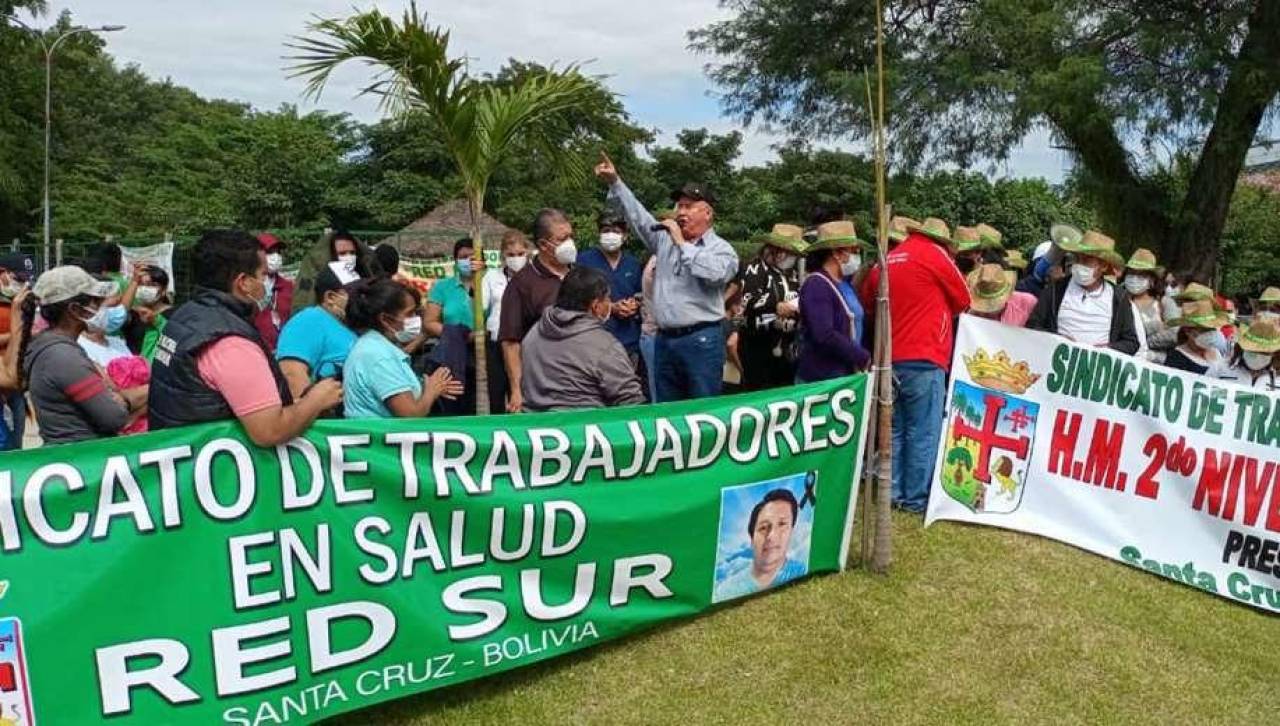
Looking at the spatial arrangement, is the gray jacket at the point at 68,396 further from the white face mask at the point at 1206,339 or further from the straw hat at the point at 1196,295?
the straw hat at the point at 1196,295

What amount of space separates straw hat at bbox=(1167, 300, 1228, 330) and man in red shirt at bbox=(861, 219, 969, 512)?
138 centimetres

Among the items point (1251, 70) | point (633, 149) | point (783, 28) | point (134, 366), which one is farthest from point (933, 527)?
point (633, 149)

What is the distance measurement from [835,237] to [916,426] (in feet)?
4.35

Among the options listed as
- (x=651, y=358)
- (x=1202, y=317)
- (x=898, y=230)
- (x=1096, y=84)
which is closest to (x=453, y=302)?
(x=651, y=358)

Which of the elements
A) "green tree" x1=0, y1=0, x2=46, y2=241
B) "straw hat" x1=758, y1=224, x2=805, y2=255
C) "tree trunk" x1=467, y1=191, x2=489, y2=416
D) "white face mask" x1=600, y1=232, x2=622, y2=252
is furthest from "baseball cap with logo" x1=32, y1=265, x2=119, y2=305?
"green tree" x1=0, y1=0, x2=46, y2=241

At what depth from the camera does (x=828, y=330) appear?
561 centimetres

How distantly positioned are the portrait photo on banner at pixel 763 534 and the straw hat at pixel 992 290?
2407mm

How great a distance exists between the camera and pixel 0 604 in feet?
9.52

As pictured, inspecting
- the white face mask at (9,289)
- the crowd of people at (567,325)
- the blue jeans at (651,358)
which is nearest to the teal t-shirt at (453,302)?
the crowd of people at (567,325)

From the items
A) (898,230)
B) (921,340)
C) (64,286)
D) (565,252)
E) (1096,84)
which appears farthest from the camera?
(1096,84)

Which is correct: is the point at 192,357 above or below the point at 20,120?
below

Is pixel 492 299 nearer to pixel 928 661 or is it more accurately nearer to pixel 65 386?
pixel 65 386

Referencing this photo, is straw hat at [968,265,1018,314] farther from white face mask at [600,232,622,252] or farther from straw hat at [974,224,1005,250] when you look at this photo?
white face mask at [600,232,622,252]

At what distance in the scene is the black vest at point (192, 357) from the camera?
329cm
